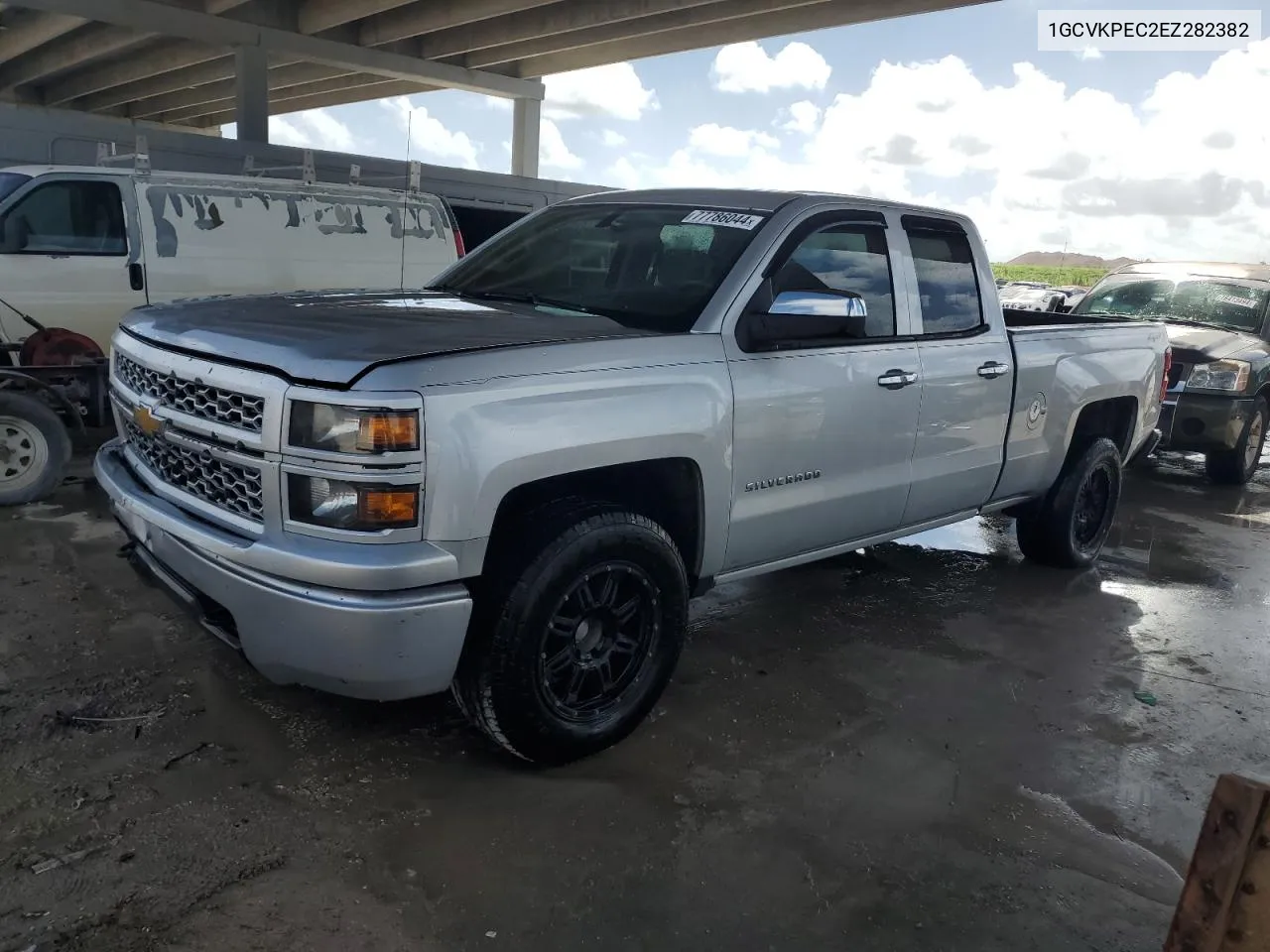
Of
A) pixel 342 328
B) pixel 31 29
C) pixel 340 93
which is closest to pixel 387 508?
pixel 342 328

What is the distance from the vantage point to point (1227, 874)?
5.62ft

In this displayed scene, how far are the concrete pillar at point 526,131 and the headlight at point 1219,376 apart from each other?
19994mm

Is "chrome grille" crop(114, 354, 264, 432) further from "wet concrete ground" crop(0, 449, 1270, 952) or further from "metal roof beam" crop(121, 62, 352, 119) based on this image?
"metal roof beam" crop(121, 62, 352, 119)

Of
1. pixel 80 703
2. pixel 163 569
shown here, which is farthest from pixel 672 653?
pixel 80 703

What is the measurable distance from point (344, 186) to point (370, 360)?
7.23 metres

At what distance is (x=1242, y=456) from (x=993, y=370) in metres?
5.56

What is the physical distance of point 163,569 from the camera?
3.17m

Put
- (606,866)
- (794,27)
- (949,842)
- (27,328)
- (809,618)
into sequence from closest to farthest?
1. (606,866)
2. (949,842)
3. (809,618)
4. (27,328)
5. (794,27)

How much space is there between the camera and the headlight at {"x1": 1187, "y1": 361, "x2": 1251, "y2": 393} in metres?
8.30

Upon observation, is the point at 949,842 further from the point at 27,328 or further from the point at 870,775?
the point at 27,328

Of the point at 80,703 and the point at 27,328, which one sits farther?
the point at 27,328

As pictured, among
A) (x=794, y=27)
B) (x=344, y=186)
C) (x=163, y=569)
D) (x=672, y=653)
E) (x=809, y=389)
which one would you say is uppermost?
(x=794, y=27)

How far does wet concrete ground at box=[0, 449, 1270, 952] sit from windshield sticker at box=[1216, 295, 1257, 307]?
571 centimetres

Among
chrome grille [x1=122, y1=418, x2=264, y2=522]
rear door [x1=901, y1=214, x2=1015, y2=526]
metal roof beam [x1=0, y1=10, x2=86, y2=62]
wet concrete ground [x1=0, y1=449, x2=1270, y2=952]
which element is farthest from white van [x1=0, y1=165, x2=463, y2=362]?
metal roof beam [x1=0, y1=10, x2=86, y2=62]
